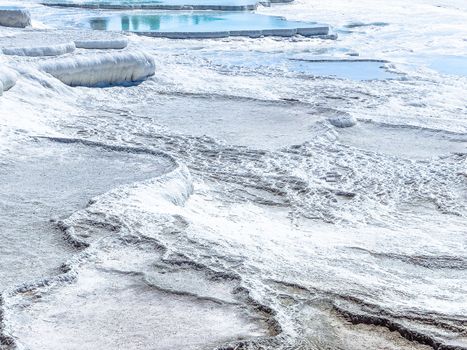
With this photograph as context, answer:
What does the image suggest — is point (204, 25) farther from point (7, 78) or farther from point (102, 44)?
point (7, 78)

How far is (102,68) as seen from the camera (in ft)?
27.6

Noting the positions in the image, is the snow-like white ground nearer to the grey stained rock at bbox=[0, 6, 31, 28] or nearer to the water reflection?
the grey stained rock at bbox=[0, 6, 31, 28]

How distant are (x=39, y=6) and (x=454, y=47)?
8.53m

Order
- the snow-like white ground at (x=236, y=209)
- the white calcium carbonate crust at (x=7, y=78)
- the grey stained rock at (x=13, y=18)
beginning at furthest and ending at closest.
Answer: the grey stained rock at (x=13, y=18)
the white calcium carbonate crust at (x=7, y=78)
the snow-like white ground at (x=236, y=209)

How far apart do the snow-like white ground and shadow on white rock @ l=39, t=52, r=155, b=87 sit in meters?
0.08

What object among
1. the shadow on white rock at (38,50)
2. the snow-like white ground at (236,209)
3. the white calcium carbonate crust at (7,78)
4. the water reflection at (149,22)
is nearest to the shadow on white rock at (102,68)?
the snow-like white ground at (236,209)

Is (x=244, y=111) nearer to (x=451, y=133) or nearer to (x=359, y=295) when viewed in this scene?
(x=451, y=133)

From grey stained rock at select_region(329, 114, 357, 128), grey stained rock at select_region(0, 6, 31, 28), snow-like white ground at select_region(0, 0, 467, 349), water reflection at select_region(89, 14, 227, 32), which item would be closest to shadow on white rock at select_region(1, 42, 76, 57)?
snow-like white ground at select_region(0, 0, 467, 349)

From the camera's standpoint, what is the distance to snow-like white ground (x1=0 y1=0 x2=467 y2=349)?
11.0 feet

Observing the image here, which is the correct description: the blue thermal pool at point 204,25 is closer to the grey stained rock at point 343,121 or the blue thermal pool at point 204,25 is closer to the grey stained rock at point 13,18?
the grey stained rock at point 13,18

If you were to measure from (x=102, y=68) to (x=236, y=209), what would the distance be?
3792 mm

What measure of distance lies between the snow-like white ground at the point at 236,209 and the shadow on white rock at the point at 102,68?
8cm

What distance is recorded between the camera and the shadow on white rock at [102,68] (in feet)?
26.4

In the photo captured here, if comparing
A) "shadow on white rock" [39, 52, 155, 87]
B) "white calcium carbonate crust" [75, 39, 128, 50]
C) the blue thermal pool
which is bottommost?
the blue thermal pool
